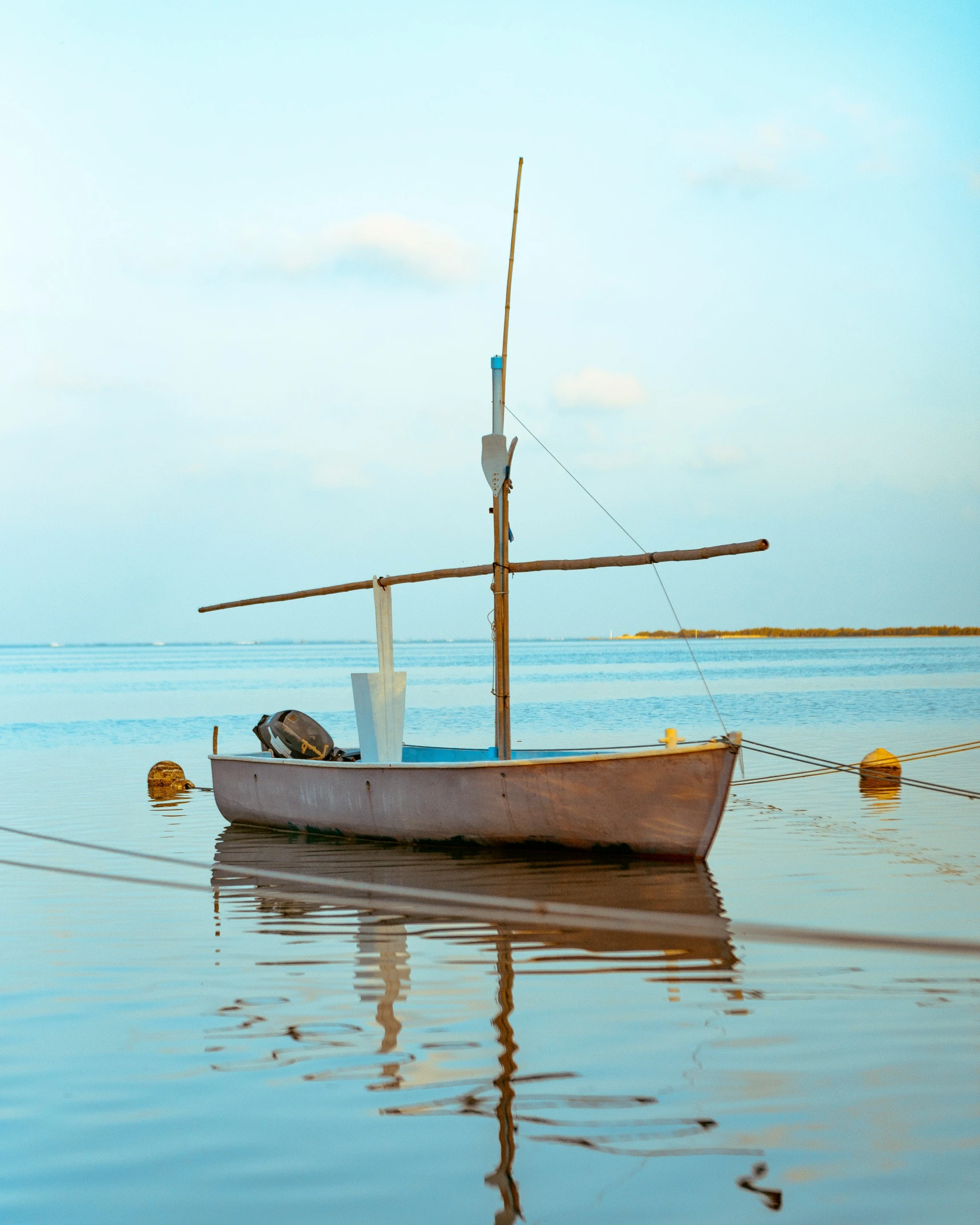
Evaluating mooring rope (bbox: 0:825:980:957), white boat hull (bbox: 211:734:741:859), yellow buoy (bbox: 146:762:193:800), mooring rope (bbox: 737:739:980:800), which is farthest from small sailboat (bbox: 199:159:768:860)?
yellow buoy (bbox: 146:762:193:800)

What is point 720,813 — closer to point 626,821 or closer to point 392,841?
point 626,821

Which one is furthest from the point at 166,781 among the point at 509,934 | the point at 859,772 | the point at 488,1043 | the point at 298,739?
the point at 488,1043

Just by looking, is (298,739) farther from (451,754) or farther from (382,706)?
(451,754)

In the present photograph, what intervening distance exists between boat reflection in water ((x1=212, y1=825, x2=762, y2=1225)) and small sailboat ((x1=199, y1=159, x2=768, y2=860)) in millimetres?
316

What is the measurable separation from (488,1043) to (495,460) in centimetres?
854

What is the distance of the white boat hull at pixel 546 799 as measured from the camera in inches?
482

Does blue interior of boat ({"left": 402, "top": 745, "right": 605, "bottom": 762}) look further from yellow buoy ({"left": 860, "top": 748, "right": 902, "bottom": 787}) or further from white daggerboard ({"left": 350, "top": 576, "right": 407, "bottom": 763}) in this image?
yellow buoy ({"left": 860, "top": 748, "right": 902, "bottom": 787})

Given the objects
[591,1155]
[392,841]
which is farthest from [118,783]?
[591,1155]

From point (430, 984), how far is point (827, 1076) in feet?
9.16

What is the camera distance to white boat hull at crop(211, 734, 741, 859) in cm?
1223

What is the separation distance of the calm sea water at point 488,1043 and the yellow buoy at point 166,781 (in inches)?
205

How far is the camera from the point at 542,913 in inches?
248

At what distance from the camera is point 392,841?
14.3 m

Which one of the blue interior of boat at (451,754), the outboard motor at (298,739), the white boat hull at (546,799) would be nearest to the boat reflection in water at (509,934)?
the white boat hull at (546,799)
